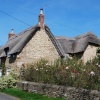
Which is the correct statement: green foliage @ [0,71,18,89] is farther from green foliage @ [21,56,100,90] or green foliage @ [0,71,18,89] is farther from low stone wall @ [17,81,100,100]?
low stone wall @ [17,81,100,100]

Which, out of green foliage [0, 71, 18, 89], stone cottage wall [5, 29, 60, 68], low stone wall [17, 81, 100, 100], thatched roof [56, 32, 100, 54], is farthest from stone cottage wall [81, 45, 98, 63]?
low stone wall [17, 81, 100, 100]

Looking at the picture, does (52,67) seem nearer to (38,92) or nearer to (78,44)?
(38,92)

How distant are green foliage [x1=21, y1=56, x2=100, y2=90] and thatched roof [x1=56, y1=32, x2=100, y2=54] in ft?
45.4

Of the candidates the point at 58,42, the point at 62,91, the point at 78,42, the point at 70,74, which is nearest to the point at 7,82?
the point at 70,74

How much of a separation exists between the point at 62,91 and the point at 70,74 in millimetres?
1448

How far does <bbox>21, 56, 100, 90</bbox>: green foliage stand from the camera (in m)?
16.1

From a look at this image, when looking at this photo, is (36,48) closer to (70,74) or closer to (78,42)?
(78,42)

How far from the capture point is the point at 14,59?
108ft

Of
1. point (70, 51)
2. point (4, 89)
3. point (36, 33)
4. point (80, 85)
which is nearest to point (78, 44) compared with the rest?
point (70, 51)

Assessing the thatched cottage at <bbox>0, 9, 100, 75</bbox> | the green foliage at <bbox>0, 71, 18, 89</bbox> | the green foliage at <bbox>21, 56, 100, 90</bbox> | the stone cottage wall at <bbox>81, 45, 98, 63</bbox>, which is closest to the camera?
the green foliage at <bbox>21, 56, 100, 90</bbox>

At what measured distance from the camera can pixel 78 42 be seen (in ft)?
131

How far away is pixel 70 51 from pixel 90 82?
23185 mm

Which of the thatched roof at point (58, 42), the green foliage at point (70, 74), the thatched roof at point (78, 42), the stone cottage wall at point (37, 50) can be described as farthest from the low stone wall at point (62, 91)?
the thatched roof at point (78, 42)

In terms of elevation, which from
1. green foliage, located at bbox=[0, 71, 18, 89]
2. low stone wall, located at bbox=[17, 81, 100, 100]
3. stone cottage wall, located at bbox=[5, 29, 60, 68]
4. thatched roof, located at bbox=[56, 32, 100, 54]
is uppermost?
thatched roof, located at bbox=[56, 32, 100, 54]
